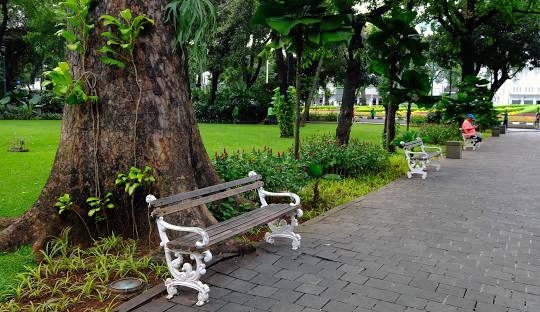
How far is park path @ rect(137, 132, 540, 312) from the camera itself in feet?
12.6

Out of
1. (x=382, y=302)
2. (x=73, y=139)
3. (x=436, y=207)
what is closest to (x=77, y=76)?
(x=73, y=139)

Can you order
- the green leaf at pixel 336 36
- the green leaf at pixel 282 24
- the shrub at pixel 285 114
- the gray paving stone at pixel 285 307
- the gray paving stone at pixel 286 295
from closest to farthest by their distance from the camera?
1. the gray paving stone at pixel 285 307
2. the gray paving stone at pixel 286 295
3. the green leaf at pixel 282 24
4. the green leaf at pixel 336 36
5. the shrub at pixel 285 114

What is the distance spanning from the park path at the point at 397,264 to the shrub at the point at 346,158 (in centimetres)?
150

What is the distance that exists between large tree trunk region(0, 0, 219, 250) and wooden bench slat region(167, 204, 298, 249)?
0.46 metres

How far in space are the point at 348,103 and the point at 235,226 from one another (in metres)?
9.19

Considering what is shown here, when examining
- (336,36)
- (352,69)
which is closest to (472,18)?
(352,69)

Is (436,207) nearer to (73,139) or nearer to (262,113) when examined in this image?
(73,139)

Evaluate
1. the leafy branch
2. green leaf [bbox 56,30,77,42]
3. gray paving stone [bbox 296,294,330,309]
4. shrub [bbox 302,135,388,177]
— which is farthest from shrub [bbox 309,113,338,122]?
gray paving stone [bbox 296,294,330,309]

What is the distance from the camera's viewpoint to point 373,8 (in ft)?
45.1

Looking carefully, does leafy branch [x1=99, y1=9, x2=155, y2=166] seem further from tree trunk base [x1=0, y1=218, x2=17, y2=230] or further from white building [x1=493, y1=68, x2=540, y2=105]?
white building [x1=493, y1=68, x2=540, y2=105]

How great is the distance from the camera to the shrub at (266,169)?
6660 millimetres

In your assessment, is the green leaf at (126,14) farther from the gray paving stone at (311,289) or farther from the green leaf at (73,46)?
the gray paving stone at (311,289)

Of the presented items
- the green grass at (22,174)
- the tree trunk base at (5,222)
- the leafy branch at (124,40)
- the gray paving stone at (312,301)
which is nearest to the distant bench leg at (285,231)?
the gray paving stone at (312,301)

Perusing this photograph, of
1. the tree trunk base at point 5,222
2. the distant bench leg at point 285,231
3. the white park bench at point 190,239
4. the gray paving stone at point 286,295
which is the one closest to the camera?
the white park bench at point 190,239
